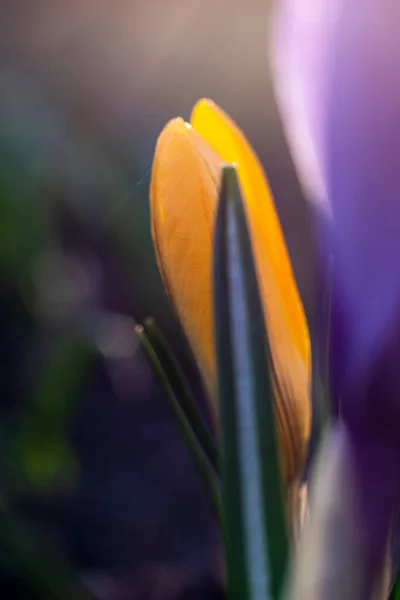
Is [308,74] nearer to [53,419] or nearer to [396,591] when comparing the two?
[396,591]

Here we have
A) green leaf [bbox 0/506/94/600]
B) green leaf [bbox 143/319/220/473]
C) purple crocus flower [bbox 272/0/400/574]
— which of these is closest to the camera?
purple crocus flower [bbox 272/0/400/574]

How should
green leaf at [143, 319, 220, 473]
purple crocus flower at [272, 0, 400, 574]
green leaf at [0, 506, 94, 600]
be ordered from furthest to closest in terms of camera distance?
green leaf at [0, 506, 94, 600] → green leaf at [143, 319, 220, 473] → purple crocus flower at [272, 0, 400, 574]

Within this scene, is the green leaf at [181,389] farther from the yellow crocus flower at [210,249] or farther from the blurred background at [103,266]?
the blurred background at [103,266]

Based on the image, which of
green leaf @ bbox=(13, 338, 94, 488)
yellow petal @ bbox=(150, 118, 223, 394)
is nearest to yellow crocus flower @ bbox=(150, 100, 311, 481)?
yellow petal @ bbox=(150, 118, 223, 394)

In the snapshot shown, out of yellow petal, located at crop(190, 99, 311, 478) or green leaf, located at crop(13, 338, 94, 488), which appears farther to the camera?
green leaf, located at crop(13, 338, 94, 488)

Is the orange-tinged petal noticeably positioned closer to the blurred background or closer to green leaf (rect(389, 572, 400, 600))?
green leaf (rect(389, 572, 400, 600))

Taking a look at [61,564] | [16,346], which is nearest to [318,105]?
[61,564]
